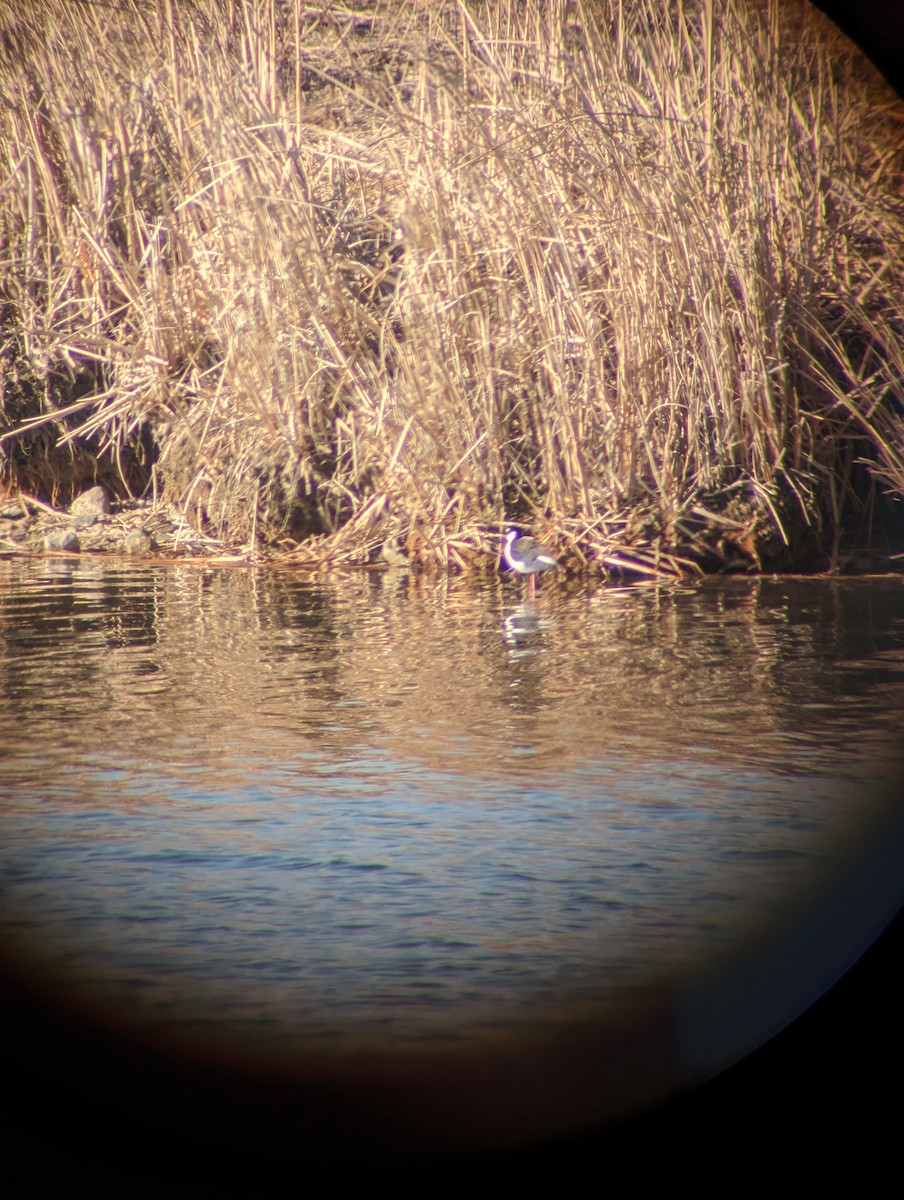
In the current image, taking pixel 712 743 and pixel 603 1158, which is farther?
pixel 712 743

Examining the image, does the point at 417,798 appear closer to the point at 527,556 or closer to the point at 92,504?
the point at 527,556

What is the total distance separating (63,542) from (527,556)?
2203 mm

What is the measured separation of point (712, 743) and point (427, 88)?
2477 mm

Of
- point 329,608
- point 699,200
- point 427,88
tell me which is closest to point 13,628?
point 329,608

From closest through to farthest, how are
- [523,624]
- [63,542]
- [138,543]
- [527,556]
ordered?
Result: [523,624] → [527,556] → [138,543] → [63,542]

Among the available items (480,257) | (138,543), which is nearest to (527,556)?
(480,257)

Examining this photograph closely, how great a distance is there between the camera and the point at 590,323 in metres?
4.11

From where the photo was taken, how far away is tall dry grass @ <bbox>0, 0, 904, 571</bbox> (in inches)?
150

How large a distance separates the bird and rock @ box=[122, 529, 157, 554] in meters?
1.62

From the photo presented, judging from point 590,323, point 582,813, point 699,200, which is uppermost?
point 699,200

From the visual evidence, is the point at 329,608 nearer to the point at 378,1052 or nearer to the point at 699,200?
the point at 699,200

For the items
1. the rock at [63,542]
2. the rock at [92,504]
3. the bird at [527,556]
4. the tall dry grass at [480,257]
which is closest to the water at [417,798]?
the bird at [527,556]

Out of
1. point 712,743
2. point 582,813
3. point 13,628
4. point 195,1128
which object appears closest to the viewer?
point 195,1128

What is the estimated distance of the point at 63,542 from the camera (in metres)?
5.25
